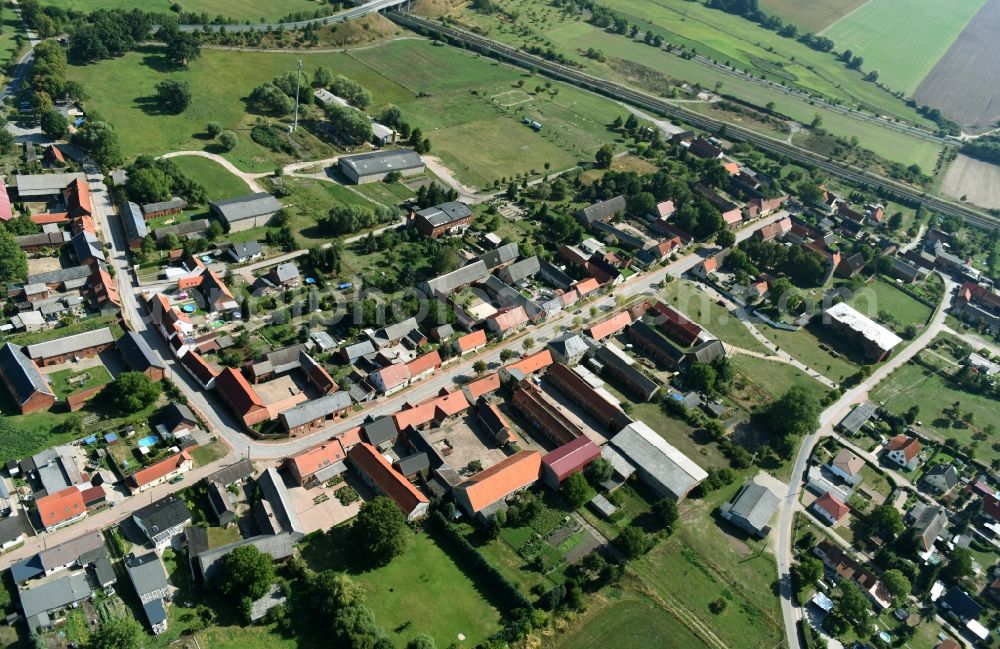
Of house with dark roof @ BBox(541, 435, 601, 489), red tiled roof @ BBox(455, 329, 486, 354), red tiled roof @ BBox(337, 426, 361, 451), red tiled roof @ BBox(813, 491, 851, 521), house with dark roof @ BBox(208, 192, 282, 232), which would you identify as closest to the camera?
red tiled roof @ BBox(337, 426, 361, 451)

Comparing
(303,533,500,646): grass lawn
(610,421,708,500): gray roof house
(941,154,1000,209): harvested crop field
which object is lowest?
(303,533,500,646): grass lawn

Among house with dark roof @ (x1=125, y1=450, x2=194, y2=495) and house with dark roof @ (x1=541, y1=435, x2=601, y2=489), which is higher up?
house with dark roof @ (x1=541, y1=435, x2=601, y2=489)

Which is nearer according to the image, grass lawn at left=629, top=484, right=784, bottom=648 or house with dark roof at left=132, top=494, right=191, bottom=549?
house with dark roof at left=132, top=494, right=191, bottom=549

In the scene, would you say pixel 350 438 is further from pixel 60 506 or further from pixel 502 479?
pixel 60 506

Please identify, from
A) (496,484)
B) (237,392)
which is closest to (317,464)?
(237,392)

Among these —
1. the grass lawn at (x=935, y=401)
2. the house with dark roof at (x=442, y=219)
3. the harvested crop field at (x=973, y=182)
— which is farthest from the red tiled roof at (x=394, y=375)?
the harvested crop field at (x=973, y=182)

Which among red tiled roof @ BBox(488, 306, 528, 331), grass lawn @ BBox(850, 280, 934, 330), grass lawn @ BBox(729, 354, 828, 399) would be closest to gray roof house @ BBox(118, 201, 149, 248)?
red tiled roof @ BBox(488, 306, 528, 331)

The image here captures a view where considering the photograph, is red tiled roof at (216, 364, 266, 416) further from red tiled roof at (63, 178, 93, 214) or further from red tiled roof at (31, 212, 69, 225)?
red tiled roof at (63, 178, 93, 214)

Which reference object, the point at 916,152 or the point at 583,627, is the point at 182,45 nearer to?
the point at 583,627
